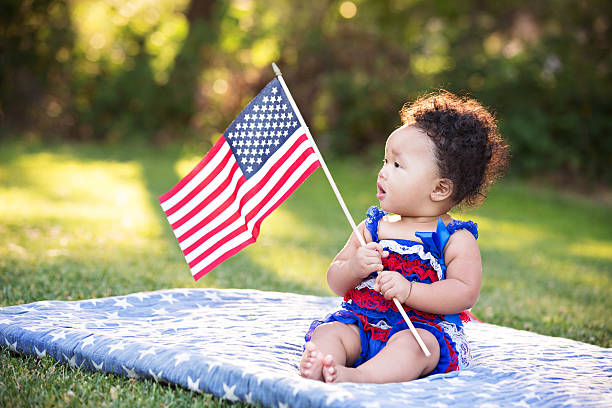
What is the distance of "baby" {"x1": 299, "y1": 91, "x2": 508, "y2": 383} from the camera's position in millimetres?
2783

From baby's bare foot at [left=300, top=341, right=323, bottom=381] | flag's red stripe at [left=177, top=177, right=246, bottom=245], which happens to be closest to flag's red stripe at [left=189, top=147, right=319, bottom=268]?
flag's red stripe at [left=177, top=177, right=246, bottom=245]

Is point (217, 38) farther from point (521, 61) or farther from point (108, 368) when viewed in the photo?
point (108, 368)

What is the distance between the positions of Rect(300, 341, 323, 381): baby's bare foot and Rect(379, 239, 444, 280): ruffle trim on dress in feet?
2.02

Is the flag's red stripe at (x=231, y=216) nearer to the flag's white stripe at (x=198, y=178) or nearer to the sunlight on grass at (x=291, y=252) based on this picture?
the flag's white stripe at (x=198, y=178)

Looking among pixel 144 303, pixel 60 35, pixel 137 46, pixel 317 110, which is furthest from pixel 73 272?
pixel 137 46

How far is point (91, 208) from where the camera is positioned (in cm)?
831

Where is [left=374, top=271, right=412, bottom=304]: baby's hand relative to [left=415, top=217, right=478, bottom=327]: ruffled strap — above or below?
below

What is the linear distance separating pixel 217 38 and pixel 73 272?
42.6ft

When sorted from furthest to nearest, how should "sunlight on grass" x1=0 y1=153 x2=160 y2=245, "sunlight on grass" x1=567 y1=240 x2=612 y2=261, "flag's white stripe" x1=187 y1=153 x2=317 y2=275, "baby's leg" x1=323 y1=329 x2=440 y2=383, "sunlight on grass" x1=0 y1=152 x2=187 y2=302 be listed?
"sunlight on grass" x1=567 y1=240 x2=612 y2=261, "sunlight on grass" x1=0 y1=153 x2=160 y2=245, "sunlight on grass" x1=0 y1=152 x2=187 y2=302, "flag's white stripe" x1=187 y1=153 x2=317 y2=275, "baby's leg" x1=323 y1=329 x2=440 y2=383

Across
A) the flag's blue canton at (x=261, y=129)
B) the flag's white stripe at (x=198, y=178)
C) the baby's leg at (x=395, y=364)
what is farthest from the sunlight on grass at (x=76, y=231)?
the baby's leg at (x=395, y=364)

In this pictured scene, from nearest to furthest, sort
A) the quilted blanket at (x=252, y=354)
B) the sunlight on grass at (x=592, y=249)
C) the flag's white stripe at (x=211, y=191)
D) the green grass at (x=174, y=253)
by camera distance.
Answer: the quilted blanket at (x=252, y=354) < the green grass at (x=174, y=253) < the flag's white stripe at (x=211, y=191) < the sunlight on grass at (x=592, y=249)

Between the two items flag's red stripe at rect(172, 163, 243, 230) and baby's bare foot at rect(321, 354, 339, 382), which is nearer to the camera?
baby's bare foot at rect(321, 354, 339, 382)

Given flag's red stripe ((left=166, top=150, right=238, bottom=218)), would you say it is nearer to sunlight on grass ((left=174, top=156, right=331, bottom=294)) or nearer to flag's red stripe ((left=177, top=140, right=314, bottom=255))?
flag's red stripe ((left=177, top=140, right=314, bottom=255))

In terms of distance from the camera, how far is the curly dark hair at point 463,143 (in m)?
2.91
